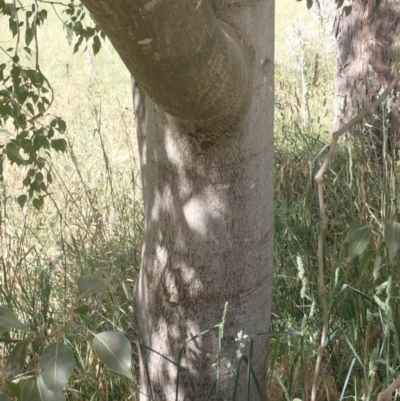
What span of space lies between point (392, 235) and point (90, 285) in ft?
1.68

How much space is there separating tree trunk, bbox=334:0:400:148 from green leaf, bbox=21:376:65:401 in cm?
306

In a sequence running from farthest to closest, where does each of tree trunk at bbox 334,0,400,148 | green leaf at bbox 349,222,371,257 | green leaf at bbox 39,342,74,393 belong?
tree trunk at bbox 334,0,400,148, green leaf at bbox 349,222,371,257, green leaf at bbox 39,342,74,393

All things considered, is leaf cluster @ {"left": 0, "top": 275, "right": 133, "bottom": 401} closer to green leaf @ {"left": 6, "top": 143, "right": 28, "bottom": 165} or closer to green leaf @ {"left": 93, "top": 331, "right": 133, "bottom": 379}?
green leaf @ {"left": 93, "top": 331, "right": 133, "bottom": 379}

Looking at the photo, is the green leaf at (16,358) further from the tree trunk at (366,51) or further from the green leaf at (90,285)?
the tree trunk at (366,51)

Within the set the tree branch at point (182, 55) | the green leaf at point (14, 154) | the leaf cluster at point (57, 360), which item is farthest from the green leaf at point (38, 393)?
the green leaf at point (14, 154)

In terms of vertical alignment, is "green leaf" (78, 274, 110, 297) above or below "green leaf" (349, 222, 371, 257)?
below

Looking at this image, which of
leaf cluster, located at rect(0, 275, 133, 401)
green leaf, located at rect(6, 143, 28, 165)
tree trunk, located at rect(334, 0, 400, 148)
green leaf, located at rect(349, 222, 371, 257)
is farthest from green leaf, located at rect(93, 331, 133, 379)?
tree trunk, located at rect(334, 0, 400, 148)

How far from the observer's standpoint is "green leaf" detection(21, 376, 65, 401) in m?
0.99

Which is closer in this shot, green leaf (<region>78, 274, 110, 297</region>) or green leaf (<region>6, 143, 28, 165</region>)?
green leaf (<region>78, 274, 110, 297</region>)

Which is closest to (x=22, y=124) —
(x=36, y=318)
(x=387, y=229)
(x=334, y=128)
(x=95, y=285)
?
(x=36, y=318)

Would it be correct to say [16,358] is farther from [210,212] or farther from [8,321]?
[210,212]

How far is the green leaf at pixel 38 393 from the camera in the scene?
39.1 inches

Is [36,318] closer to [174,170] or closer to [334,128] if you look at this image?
[174,170]

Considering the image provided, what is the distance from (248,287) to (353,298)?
644mm
